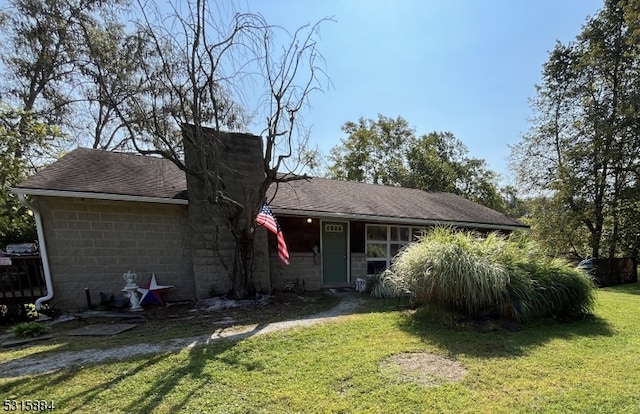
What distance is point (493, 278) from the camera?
573cm

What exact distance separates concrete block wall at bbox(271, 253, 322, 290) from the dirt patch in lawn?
5.33 metres

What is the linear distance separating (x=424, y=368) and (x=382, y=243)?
709cm

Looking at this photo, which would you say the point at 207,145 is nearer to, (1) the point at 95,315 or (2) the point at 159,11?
(2) the point at 159,11

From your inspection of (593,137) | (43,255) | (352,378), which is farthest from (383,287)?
(593,137)

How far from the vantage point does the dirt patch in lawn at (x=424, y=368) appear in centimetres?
363

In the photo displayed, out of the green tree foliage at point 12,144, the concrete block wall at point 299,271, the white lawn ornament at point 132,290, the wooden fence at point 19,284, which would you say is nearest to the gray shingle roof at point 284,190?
the green tree foliage at point 12,144

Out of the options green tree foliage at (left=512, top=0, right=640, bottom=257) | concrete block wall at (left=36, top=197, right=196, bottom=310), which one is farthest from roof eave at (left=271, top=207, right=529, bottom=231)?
green tree foliage at (left=512, top=0, right=640, bottom=257)

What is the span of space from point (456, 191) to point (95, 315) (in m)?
28.1

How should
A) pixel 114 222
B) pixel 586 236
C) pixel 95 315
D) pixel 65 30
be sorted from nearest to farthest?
pixel 95 315 → pixel 114 222 → pixel 65 30 → pixel 586 236

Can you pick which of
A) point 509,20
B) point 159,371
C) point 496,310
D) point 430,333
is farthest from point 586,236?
point 159,371

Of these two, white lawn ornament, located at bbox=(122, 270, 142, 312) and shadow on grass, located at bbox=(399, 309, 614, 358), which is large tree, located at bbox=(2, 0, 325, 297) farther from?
shadow on grass, located at bbox=(399, 309, 614, 358)

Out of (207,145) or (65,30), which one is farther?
(65,30)

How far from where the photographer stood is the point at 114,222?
7301 mm

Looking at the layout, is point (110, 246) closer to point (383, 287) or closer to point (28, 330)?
point (28, 330)
